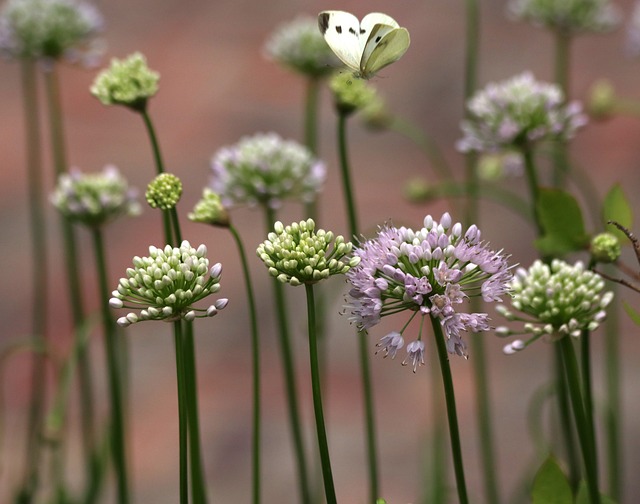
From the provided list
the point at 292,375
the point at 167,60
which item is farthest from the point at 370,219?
the point at 292,375

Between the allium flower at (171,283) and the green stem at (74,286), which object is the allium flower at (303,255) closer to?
the allium flower at (171,283)

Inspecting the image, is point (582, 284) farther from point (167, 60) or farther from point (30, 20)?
point (167, 60)

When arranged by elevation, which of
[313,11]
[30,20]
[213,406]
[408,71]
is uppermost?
[313,11]

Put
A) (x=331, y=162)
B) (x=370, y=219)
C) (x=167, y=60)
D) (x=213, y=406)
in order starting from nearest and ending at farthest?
(x=213, y=406), (x=370, y=219), (x=331, y=162), (x=167, y=60)

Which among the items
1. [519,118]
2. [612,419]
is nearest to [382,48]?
[519,118]

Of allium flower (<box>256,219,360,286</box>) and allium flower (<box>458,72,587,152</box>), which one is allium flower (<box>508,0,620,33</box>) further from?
allium flower (<box>256,219,360,286</box>)

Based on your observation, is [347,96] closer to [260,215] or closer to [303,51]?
[303,51]

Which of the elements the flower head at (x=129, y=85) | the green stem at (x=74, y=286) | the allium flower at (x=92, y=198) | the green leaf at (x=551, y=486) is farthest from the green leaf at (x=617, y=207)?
the green stem at (x=74, y=286)
